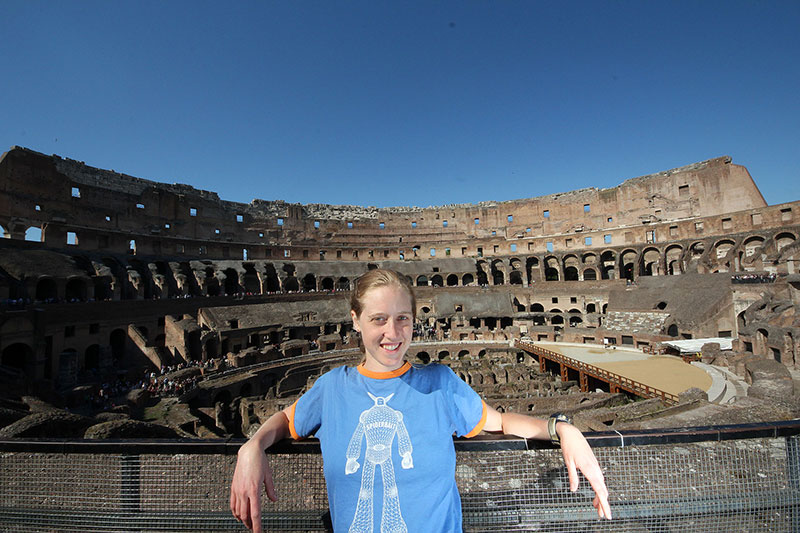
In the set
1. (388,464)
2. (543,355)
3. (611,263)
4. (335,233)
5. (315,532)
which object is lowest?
(543,355)

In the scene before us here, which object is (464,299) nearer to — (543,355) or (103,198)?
(543,355)

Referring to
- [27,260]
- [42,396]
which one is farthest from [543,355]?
[27,260]

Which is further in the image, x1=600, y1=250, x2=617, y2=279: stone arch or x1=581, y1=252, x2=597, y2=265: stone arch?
x1=581, y1=252, x2=597, y2=265: stone arch

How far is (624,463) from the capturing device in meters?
2.62

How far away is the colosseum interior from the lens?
15.6m

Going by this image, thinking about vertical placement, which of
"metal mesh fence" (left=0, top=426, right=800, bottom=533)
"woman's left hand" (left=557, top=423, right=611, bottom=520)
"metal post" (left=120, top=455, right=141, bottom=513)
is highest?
"woman's left hand" (left=557, top=423, right=611, bottom=520)

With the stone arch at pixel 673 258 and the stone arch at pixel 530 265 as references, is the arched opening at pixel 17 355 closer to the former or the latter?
the stone arch at pixel 530 265

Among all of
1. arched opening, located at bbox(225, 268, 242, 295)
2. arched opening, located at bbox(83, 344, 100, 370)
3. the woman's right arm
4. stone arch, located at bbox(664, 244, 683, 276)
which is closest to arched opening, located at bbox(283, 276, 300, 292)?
arched opening, located at bbox(225, 268, 242, 295)

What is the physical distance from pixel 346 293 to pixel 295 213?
36.7 m

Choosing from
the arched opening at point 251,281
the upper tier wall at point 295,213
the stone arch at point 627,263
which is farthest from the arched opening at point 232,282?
the stone arch at point 627,263

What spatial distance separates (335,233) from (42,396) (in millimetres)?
31729

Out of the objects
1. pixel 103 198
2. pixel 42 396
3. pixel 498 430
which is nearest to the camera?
pixel 498 430

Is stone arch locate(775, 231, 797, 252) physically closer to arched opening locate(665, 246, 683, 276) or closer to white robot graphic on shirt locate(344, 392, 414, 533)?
arched opening locate(665, 246, 683, 276)

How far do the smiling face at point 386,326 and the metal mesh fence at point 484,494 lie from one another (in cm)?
60
